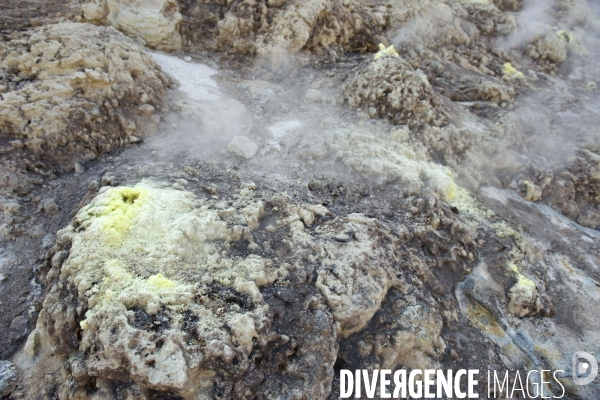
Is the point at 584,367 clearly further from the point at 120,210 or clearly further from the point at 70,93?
the point at 70,93

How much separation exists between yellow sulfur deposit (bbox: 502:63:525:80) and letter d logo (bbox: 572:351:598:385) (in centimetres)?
536

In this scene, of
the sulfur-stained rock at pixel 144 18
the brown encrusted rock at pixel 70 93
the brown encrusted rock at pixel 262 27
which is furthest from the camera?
the brown encrusted rock at pixel 262 27

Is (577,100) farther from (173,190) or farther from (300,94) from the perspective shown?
(173,190)

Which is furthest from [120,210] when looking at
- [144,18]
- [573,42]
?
[573,42]

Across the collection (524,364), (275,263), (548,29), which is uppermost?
(548,29)

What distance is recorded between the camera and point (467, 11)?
28.9 feet

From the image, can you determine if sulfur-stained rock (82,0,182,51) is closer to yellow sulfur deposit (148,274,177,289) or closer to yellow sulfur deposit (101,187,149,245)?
yellow sulfur deposit (101,187,149,245)

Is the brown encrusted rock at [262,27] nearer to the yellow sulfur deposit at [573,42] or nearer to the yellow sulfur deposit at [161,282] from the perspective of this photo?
the yellow sulfur deposit at [161,282]

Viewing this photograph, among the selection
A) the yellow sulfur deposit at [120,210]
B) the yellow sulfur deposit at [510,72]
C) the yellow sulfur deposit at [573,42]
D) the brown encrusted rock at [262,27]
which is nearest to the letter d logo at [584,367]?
the yellow sulfur deposit at [120,210]

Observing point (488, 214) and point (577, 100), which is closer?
point (488, 214)

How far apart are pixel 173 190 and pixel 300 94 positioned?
293 centimetres

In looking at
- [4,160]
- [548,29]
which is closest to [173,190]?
[4,160]

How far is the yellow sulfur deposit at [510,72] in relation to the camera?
295 inches

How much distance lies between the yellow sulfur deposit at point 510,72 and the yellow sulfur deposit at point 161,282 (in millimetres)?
7242
